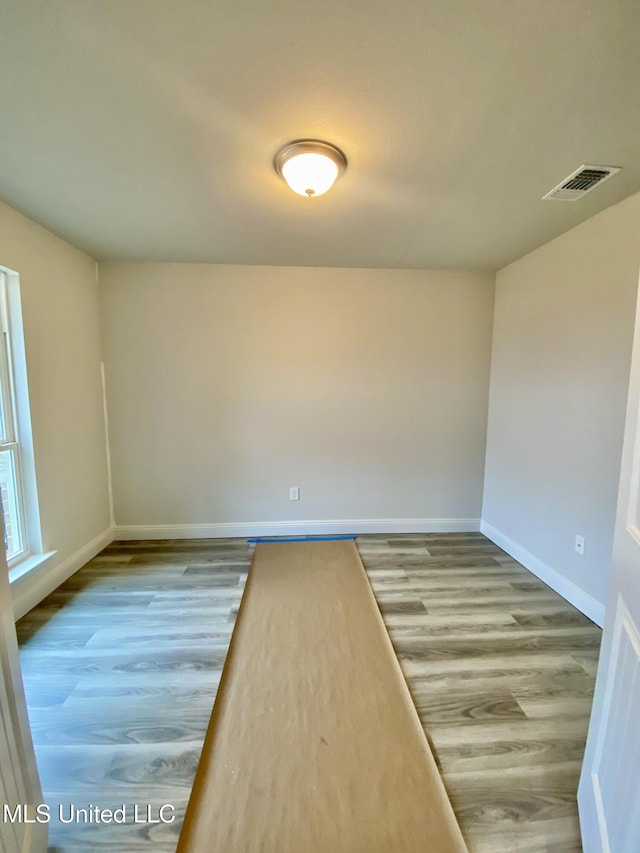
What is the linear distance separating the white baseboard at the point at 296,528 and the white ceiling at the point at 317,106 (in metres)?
2.44

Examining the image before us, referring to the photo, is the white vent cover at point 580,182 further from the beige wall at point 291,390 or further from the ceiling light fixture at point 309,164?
the beige wall at point 291,390

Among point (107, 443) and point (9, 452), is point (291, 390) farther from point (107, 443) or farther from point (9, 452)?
point (9, 452)

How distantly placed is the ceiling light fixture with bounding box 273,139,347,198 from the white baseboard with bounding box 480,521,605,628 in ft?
9.19

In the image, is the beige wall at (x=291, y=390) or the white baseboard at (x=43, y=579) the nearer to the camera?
the white baseboard at (x=43, y=579)

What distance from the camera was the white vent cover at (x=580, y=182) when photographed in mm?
1637

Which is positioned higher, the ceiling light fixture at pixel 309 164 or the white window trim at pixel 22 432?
the ceiling light fixture at pixel 309 164

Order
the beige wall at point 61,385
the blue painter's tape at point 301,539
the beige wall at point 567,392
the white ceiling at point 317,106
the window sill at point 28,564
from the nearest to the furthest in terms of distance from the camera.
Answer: the white ceiling at point 317,106
the beige wall at point 567,392
the window sill at point 28,564
the beige wall at point 61,385
the blue painter's tape at point 301,539

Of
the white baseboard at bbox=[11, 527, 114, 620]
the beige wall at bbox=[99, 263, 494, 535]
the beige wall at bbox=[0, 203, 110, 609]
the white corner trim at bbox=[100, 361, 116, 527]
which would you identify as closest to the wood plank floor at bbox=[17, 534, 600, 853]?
the white baseboard at bbox=[11, 527, 114, 620]

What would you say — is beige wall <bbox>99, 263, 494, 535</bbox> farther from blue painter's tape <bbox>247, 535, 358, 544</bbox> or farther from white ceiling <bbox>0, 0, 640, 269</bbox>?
white ceiling <bbox>0, 0, 640, 269</bbox>

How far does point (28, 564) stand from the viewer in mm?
2215

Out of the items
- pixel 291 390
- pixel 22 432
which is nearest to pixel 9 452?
pixel 22 432

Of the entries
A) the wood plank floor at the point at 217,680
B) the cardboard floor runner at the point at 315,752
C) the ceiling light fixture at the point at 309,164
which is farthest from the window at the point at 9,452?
the ceiling light fixture at the point at 309,164

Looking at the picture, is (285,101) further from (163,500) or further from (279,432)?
(163,500)

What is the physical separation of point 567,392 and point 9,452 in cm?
364
